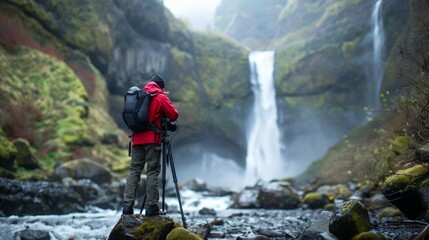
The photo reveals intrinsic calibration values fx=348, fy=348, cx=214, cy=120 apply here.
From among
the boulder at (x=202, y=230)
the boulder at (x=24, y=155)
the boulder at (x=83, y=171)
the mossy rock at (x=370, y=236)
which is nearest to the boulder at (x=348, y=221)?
the mossy rock at (x=370, y=236)

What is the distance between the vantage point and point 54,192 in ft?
38.5

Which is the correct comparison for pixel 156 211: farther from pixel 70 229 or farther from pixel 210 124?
pixel 210 124

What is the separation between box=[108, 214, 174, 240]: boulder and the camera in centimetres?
528

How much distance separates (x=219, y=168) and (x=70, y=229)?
36881 millimetres

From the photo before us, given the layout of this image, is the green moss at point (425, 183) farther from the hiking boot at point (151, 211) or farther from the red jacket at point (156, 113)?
the hiking boot at point (151, 211)

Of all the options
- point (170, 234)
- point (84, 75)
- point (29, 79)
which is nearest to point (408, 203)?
point (170, 234)

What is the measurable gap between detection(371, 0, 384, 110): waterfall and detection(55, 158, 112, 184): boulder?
2506cm

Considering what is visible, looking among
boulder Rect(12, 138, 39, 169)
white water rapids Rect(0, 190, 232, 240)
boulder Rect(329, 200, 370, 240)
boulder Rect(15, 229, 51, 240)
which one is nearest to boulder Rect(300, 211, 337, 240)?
boulder Rect(329, 200, 370, 240)

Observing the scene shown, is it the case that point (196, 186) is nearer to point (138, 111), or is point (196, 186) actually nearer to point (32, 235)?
point (32, 235)

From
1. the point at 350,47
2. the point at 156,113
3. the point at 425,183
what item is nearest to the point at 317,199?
the point at 425,183

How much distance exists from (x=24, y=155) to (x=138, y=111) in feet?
35.3

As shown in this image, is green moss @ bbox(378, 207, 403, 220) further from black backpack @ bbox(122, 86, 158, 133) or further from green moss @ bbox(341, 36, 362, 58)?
green moss @ bbox(341, 36, 362, 58)

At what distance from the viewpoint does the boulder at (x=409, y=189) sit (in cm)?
688

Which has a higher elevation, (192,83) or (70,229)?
(192,83)
